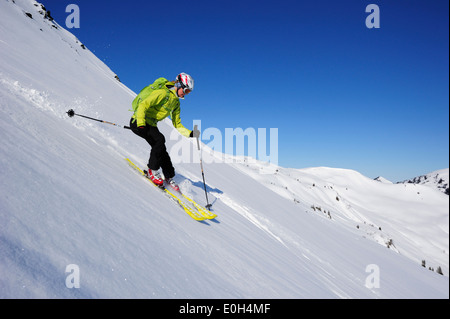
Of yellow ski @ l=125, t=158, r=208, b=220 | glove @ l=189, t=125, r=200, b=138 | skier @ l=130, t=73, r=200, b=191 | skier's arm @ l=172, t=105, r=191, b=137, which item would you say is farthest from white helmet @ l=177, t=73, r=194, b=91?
yellow ski @ l=125, t=158, r=208, b=220

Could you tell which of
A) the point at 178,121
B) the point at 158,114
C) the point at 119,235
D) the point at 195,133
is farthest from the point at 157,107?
the point at 119,235

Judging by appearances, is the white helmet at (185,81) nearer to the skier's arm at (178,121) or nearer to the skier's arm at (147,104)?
the skier's arm at (147,104)

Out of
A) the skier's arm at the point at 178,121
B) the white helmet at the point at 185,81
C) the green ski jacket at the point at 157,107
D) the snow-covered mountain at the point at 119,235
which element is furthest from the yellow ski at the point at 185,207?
the white helmet at the point at 185,81

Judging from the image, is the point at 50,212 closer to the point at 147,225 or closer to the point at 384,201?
the point at 147,225

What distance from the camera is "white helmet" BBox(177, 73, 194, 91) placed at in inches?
218

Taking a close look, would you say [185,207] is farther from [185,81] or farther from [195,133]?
[185,81]

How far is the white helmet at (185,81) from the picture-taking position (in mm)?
5532

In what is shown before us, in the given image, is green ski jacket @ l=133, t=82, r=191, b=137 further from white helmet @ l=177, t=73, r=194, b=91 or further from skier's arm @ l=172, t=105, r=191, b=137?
white helmet @ l=177, t=73, r=194, b=91

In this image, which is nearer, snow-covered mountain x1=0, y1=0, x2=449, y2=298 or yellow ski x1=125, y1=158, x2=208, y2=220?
snow-covered mountain x1=0, y1=0, x2=449, y2=298

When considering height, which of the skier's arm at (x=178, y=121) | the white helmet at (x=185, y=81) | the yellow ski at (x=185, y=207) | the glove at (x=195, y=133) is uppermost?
the white helmet at (x=185, y=81)

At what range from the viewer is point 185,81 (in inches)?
218

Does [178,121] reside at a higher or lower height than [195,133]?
higher

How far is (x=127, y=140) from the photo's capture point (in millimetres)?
7648
